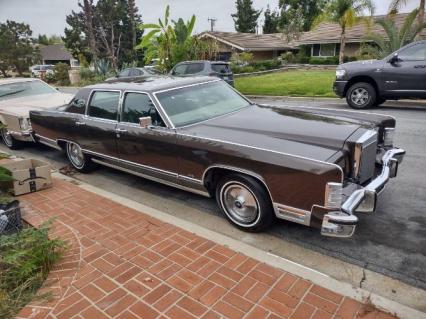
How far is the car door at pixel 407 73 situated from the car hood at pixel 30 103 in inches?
314

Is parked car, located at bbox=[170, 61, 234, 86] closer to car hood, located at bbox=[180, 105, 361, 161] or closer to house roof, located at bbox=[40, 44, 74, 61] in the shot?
car hood, located at bbox=[180, 105, 361, 161]

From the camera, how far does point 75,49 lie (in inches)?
1793

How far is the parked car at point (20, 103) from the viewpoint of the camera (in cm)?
727

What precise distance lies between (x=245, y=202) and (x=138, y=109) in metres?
2.04

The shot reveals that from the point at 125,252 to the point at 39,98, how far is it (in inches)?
252

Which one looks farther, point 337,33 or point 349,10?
point 337,33

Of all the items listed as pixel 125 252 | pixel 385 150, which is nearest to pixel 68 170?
pixel 125 252

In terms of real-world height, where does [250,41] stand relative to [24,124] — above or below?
above

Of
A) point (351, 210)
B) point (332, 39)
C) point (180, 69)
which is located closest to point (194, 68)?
point (180, 69)

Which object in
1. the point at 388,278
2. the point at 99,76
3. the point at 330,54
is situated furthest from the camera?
the point at 330,54

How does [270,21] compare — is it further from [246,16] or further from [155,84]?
[155,84]

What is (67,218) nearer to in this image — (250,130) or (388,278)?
(250,130)

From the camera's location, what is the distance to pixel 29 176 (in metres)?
5.23

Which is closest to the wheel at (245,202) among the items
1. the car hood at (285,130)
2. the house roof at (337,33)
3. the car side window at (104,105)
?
the car hood at (285,130)
